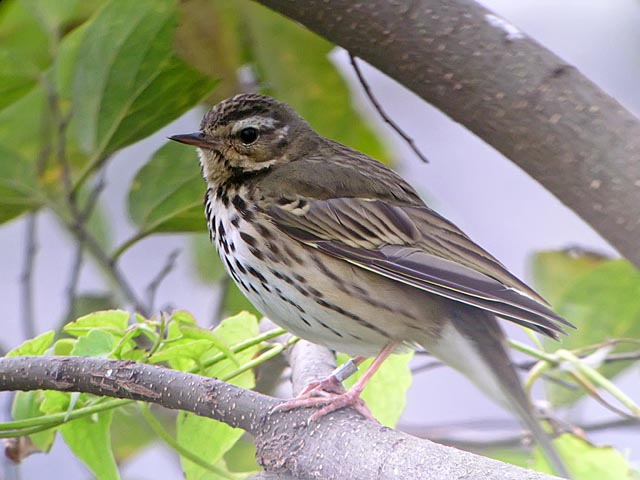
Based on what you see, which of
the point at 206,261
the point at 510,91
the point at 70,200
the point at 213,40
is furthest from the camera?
the point at 206,261

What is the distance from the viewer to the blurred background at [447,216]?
20.5 feet

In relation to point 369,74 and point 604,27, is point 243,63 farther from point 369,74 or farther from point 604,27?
point 604,27

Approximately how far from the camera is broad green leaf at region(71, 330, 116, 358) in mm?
2102

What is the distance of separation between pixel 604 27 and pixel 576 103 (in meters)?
6.32

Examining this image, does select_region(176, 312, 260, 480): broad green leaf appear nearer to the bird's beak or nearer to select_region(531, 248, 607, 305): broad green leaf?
the bird's beak

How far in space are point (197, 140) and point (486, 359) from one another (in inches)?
38.3

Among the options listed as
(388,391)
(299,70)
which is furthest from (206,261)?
(388,391)

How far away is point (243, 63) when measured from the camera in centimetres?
354

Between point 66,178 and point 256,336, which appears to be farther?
point 66,178

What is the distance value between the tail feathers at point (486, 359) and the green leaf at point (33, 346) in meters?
0.99

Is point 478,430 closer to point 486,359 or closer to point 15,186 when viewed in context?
point 486,359

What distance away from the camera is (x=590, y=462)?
241cm

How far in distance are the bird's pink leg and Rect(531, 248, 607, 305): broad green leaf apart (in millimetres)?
803

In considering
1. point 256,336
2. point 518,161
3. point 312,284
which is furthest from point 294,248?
point 518,161
